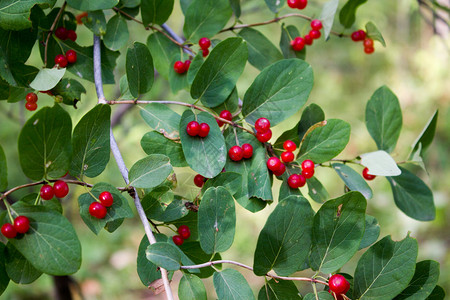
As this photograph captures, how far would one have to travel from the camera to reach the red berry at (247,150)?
2.61 ft

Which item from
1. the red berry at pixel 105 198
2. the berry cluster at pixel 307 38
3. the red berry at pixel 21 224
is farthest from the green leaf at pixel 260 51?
the red berry at pixel 21 224

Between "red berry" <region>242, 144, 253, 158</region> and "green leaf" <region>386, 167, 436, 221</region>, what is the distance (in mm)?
440

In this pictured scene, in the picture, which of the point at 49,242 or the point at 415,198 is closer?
the point at 49,242

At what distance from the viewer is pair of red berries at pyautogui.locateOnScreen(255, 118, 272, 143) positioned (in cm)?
81

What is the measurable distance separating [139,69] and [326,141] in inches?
15.5

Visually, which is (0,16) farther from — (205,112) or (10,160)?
(10,160)

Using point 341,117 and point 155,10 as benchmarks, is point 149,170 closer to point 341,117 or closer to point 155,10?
point 155,10

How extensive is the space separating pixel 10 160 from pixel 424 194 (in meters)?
2.76

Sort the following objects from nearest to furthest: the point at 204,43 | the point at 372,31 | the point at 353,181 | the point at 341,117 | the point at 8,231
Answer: the point at 8,231 → the point at 353,181 → the point at 204,43 → the point at 372,31 → the point at 341,117

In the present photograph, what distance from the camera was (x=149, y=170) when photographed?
722 mm

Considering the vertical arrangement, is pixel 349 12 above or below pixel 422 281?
above

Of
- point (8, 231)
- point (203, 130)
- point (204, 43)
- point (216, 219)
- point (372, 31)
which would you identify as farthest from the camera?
point (372, 31)

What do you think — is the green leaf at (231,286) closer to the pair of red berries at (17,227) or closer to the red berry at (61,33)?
the pair of red berries at (17,227)

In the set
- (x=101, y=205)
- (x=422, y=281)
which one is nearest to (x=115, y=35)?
(x=101, y=205)
